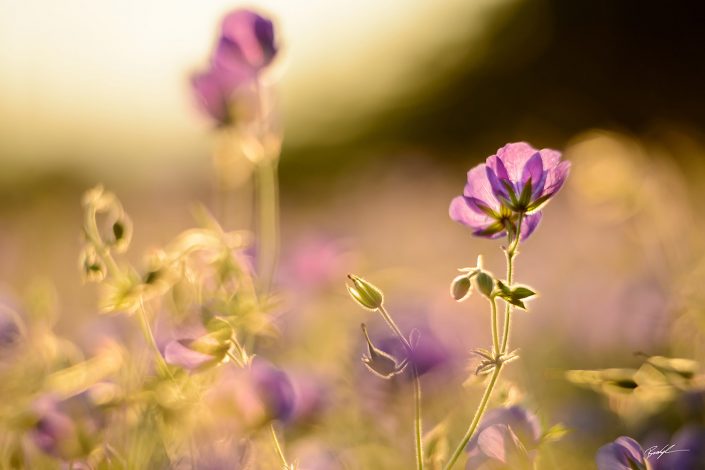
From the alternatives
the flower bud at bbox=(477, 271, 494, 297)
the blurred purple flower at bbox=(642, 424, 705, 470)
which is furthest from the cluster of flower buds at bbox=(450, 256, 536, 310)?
the blurred purple flower at bbox=(642, 424, 705, 470)

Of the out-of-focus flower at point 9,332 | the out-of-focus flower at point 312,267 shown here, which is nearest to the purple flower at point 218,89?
the out-of-focus flower at point 9,332

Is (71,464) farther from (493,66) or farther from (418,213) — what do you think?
(493,66)

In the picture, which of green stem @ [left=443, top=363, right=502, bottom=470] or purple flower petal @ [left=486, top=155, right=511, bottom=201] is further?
purple flower petal @ [left=486, top=155, right=511, bottom=201]

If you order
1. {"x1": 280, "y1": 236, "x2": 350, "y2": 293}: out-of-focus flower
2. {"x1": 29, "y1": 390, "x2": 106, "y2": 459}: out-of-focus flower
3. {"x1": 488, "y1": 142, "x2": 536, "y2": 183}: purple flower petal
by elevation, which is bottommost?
{"x1": 280, "y1": 236, "x2": 350, "y2": 293}: out-of-focus flower

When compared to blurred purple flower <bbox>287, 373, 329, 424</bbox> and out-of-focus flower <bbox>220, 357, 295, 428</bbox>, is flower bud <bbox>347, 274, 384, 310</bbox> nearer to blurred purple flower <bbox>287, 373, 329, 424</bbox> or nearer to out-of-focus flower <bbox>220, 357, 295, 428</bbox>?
out-of-focus flower <bbox>220, 357, 295, 428</bbox>

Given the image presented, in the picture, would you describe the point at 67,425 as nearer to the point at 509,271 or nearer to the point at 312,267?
the point at 509,271

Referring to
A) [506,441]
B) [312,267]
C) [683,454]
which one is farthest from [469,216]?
[312,267]

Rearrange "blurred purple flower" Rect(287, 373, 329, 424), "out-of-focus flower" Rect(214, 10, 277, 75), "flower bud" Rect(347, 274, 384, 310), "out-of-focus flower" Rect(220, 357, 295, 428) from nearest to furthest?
"flower bud" Rect(347, 274, 384, 310), "out-of-focus flower" Rect(220, 357, 295, 428), "blurred purple flower" Rect(287, 373, 329, 424), "out-of-focus flower" Rect(214, 10, 277, 75)

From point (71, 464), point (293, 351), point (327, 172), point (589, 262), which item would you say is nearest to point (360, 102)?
point (327, 172)
